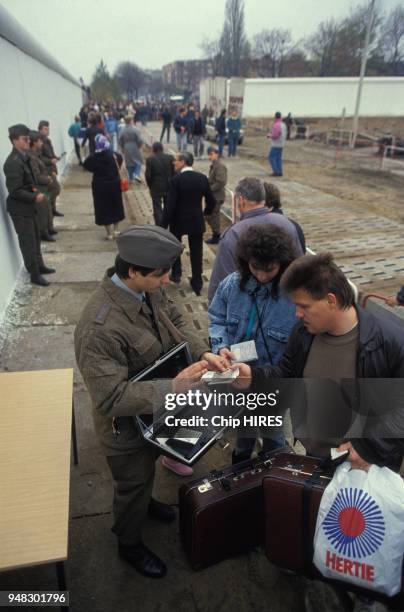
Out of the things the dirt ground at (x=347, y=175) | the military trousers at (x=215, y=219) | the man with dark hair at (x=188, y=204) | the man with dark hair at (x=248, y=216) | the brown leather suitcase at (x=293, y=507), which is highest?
the man with dark hair at (x=248, y=216)

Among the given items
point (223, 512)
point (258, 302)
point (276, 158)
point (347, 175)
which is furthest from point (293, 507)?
point (347, 175)

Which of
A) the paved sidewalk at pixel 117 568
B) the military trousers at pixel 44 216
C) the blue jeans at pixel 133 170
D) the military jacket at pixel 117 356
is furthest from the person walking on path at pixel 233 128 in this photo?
the military jacket at pixel 117 356

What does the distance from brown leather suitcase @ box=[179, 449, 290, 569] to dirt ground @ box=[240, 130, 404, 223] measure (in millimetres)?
9125

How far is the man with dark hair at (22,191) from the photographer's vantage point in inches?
204

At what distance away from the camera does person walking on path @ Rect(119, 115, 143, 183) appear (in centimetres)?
1142

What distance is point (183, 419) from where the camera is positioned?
7.10ft

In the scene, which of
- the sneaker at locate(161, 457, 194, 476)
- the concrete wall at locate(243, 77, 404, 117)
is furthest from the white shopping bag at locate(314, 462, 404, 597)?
the concrete wall at locate(243, 77, 404, 117)

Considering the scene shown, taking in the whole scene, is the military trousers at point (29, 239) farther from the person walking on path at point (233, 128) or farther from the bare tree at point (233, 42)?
the bare tree at point (233, 42)

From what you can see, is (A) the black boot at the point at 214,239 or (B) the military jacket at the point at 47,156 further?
(A) the black boot at the point at 214,239

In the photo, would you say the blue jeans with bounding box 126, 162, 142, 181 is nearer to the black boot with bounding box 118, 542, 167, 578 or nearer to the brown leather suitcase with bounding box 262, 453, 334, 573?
the black boot with bounding box 118, 542, 167, 578

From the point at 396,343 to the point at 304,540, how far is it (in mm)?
1010

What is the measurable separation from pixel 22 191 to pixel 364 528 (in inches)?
202

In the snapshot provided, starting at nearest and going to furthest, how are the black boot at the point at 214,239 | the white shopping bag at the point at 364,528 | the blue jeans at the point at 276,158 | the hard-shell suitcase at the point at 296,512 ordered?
the white shopping bag at the point at 364,528
the hard-shell suitcase at the point at 296,512
the black boot at the point at 214,239
the blue jeans at the point at 276,158

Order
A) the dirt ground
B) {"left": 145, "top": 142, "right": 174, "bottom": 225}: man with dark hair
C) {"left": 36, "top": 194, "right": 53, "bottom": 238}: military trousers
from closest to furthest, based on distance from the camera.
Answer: {"left": 36, "top": 194, "right": 53, "bottom": 238}: military trousers
{"left": 145, "top": 142, "right": 174, "bottom": 225}: man with dark hair
the dirt ground
